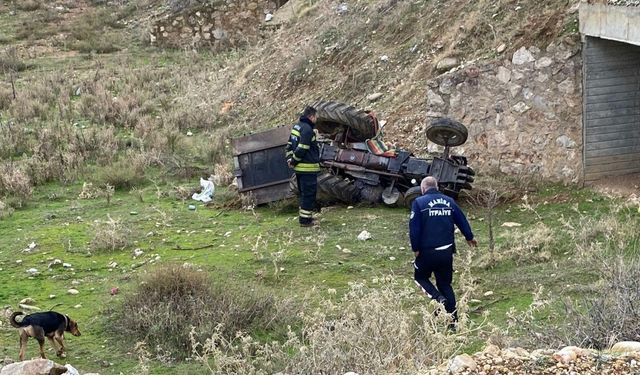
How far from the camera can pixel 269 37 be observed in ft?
77.8

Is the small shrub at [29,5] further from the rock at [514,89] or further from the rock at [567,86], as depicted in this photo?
the rock at [567,86]

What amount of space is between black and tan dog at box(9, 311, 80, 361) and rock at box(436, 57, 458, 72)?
8628mm

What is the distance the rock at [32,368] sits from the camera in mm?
6531

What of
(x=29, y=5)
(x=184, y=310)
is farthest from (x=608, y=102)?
(x=29, y=5)

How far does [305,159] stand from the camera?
39.0ft

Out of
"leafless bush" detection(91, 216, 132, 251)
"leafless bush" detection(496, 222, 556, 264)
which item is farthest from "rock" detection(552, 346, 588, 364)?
"leafless bush" detection(91, 216, 132, 251)

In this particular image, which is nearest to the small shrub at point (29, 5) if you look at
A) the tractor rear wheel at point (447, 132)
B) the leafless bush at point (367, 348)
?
the tractor rear wheel at point (447, 132)

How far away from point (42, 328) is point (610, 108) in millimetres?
8045

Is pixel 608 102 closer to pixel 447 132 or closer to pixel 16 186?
pixel 447 132

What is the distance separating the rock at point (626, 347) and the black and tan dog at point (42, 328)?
465 centimetres

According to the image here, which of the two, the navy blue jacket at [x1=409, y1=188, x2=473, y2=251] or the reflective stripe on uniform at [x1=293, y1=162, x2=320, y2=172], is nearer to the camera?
the navy blue jacket at [x1=409, y1=188, x2=473, y2=251]

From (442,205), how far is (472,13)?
796 centimetres

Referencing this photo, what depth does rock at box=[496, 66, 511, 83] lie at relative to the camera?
12789 millimetres

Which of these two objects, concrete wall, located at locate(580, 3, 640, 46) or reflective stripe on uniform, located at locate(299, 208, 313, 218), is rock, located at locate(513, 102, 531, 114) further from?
reflective stripe on uniform, located at locate(299, 208, 313, 218)
